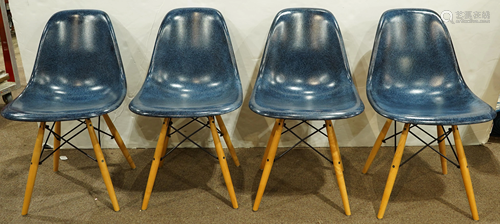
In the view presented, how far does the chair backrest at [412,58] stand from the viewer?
1.89 m

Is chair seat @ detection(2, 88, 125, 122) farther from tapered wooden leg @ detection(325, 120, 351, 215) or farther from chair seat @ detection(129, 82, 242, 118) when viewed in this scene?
tapered wooden leg @ detection(325, 120, 351, 215)

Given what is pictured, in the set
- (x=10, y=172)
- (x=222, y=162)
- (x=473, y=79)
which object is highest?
(x=473, y=79)

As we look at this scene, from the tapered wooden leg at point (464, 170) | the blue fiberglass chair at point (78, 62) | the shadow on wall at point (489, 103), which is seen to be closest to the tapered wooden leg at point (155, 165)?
the blue fiberglass chair at point (78, 62)

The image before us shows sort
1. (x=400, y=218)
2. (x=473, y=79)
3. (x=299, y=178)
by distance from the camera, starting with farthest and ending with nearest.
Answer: (x=473, y=79) → (x=299, y=178) → (x=400, y=218)

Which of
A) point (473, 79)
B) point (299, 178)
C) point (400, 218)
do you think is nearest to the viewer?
point (400, 218)

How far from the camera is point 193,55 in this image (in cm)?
200

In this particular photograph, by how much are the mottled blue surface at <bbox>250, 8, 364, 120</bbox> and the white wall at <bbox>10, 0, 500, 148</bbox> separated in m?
0.15

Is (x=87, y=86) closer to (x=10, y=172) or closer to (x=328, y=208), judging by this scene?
(x=10, y=172)

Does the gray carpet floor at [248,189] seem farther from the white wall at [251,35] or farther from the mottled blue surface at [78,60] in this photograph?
the mottled blue surface at [78,60]

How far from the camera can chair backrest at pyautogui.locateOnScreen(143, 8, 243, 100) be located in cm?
196

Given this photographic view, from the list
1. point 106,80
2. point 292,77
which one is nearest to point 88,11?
point 106,80

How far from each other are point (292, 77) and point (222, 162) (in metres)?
0.56

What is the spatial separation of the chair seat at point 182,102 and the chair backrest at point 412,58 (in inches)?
27.4

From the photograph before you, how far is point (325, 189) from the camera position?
1.94 meters
